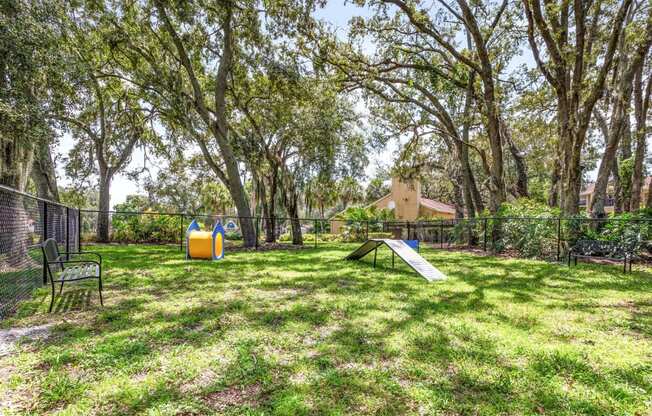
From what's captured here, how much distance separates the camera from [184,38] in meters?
12.4

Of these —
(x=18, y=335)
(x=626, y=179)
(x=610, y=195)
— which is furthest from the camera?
(x=610, y=195)

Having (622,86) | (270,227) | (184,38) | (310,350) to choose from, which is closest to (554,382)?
(310,350)

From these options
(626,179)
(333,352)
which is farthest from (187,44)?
(626,179)

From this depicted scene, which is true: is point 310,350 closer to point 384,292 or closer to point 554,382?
point 554,382

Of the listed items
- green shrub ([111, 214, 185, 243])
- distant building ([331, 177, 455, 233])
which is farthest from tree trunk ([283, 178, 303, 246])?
distant building ([331, 177, 455, 233])

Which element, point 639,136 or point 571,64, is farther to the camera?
point 639,136

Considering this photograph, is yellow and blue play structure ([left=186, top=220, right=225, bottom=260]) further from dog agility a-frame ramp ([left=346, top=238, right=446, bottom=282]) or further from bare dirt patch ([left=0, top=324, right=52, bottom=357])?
bare dirt patch ([left=0, top=324, right=52, bottom=357])

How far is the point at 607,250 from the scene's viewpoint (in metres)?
8.89

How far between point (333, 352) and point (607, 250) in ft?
30.7

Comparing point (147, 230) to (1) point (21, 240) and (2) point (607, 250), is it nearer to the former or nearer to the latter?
(1) point (21, 240)

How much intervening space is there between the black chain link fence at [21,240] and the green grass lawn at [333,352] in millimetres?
347

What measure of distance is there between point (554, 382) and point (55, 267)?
878cm

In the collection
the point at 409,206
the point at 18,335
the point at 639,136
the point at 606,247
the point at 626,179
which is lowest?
the point at 18,335

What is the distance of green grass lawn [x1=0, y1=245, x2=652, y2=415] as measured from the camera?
94.9 inches
